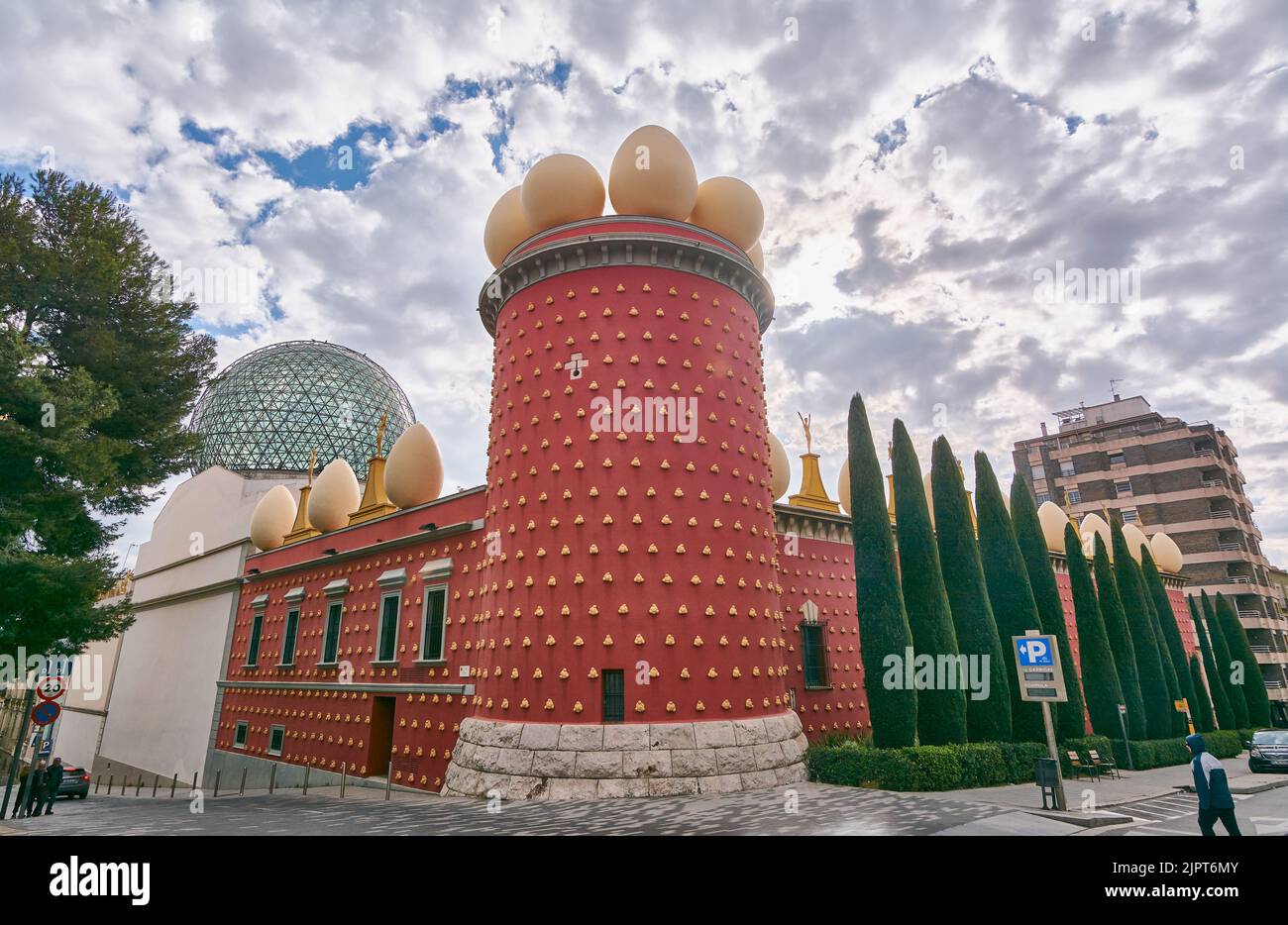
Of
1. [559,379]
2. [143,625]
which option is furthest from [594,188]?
[143,625]

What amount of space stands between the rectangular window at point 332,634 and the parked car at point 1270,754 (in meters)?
31.1

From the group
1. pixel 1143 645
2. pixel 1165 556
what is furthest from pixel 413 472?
pixel 1165 556

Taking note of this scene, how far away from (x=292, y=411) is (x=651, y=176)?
31.3 meters

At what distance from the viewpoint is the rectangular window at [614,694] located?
14.3 meters

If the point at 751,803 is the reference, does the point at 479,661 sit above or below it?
above

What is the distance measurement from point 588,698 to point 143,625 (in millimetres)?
34377

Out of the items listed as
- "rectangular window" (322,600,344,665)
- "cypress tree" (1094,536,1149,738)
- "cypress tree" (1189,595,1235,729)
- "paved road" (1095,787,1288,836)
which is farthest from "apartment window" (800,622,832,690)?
"cypress tree" (1189,595,1235,729)

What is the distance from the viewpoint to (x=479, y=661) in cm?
1672

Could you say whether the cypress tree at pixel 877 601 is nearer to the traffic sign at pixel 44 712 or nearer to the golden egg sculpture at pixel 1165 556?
the traffic sign at pixel 44 712

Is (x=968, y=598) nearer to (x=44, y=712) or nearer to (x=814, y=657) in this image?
(x=814, y=657)

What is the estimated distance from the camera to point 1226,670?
3042 cm

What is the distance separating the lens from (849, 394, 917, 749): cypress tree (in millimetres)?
15672
